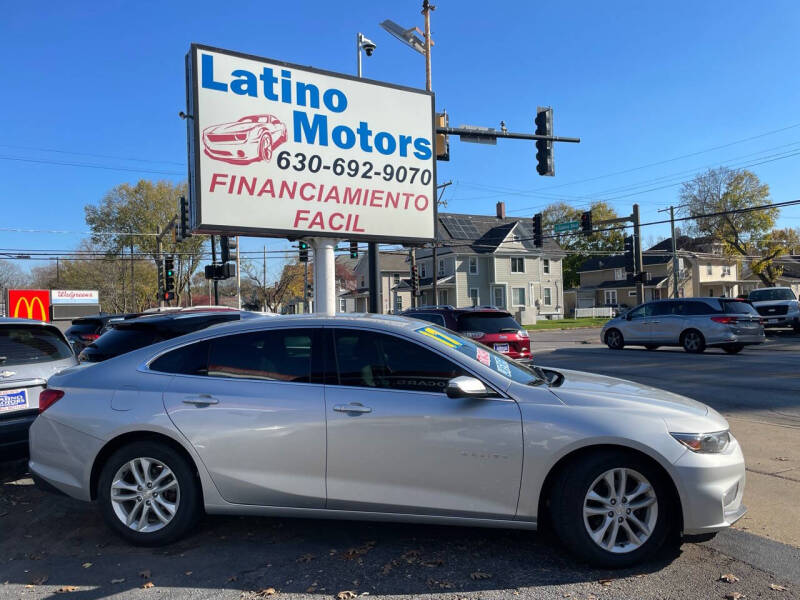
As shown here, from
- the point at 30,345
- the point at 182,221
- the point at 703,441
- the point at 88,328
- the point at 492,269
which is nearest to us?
the point at 703,441

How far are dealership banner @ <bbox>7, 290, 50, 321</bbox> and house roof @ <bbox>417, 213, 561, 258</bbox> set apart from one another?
3065 cm

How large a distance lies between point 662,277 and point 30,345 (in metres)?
65.6

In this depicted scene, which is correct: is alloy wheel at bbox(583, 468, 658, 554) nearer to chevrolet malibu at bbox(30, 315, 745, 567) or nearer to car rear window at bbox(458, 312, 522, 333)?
chevrolet malibu at bbox(30, 315, 745, 567)

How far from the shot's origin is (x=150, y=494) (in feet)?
13.6

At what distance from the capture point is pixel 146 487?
4.14 meters

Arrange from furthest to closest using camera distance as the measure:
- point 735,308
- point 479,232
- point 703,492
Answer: point 479,232
point 735,308
point 703,492

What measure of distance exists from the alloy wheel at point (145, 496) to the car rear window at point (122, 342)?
104 inches

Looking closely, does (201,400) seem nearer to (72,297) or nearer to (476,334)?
(476,334)

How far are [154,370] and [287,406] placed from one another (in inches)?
43.0

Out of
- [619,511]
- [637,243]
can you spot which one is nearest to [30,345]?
[619,511]

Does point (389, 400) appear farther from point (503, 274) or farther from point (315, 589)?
point (503, 274)

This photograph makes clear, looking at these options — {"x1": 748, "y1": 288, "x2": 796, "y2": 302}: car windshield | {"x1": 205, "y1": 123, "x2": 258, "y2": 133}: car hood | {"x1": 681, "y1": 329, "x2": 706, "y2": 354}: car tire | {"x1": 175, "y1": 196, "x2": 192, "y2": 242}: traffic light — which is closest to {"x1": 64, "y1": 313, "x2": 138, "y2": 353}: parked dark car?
{"x1": 205, "y1": 123, "x2": 258, "y2": 133}: car hood

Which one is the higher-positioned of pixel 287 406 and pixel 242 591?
pixel 287 406

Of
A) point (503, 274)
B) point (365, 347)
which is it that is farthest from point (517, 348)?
point (503, 274)
